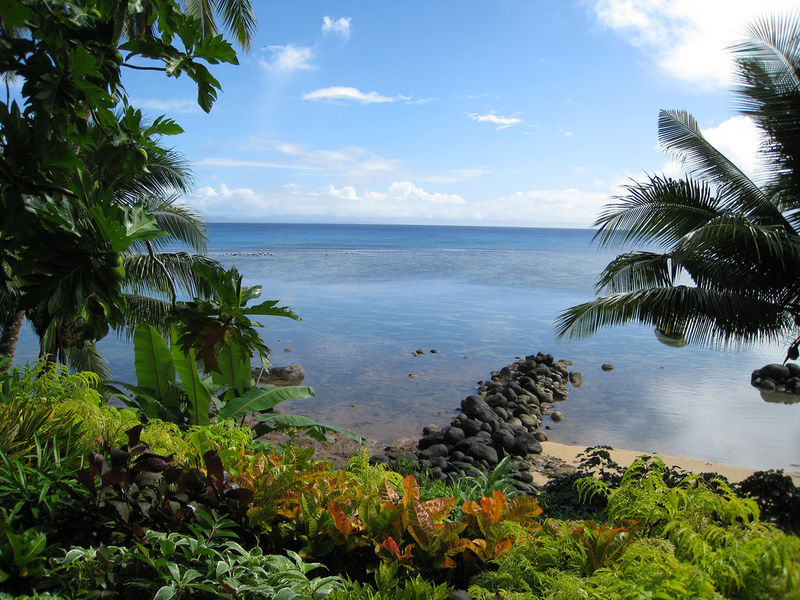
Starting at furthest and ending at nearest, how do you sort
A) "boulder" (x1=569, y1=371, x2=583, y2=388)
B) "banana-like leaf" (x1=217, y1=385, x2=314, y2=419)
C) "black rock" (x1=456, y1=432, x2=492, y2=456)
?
"boulder" (x1=569, y1=371, x2=583, y2=388), "black rock" (x1=456, y1=432, x2=492, y2=456), "banana-like leaf" (x1=217, y1=385, x2=314, y2=419)

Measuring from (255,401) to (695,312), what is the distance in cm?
594

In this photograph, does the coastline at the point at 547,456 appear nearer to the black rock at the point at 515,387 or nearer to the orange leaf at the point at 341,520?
the black rock at the point at 515,387

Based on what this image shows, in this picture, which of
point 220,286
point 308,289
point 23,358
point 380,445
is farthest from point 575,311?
point 308,289

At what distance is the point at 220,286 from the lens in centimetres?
300

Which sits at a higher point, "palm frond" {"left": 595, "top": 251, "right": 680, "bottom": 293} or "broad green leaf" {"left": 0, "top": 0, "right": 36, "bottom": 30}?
"broad green leaf" {"left": 0, "top": 0, "right": 36, "bottom": 30}

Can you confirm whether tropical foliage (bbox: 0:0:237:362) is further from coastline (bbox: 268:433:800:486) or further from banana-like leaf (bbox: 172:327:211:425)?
coastline (bbox: 268:433:800:486)

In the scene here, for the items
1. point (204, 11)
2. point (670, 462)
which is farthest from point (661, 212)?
point (204, 11)

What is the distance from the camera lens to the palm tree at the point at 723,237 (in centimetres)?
746

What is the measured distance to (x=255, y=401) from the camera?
19.9ft

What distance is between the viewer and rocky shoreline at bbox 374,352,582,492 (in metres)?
8.16

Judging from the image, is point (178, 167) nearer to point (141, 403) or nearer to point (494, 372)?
point (141, 403)

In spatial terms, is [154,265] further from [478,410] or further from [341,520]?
[341,520]

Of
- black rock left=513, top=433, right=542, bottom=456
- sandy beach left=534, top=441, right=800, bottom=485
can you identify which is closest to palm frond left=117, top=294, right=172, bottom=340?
black rock left=513, top=433, right=542, bottom=456

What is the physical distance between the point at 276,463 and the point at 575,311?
5.97 meters
